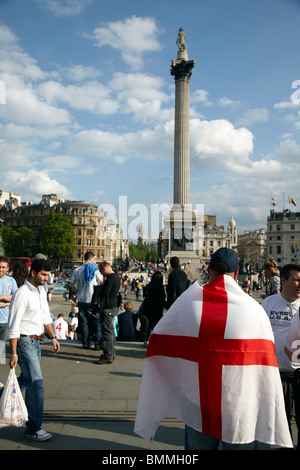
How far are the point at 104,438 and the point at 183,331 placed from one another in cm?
229

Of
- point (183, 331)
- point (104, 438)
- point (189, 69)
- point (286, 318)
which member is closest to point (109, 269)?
point (104, 438)

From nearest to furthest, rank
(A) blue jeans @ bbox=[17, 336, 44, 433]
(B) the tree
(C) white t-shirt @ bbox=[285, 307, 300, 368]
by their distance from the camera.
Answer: (C) white t-shirt @ bbox=[285, 307, 300, 368]
(A) blue jeans @ bbox=[17, 336, 44, 433]
(B) the tree

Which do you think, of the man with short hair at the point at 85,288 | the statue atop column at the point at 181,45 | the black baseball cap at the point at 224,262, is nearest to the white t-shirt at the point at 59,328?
the man with short hair at the point at 85,288

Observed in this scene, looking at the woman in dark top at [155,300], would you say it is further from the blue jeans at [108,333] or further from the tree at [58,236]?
the tree at [58,236]

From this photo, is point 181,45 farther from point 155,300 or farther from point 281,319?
point 281,319

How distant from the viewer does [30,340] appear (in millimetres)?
4305

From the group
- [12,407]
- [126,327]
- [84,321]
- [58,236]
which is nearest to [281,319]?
[12,407]

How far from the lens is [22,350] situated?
13.9 ft

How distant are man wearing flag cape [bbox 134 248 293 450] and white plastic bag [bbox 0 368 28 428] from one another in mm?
A: 1830

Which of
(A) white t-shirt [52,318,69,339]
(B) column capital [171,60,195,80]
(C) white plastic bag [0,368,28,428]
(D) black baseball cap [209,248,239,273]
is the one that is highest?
(B) column capital [171,60,195,80]

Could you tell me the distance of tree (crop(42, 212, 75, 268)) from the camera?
7369 cm

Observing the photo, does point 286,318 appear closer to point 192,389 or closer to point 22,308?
point 192,389

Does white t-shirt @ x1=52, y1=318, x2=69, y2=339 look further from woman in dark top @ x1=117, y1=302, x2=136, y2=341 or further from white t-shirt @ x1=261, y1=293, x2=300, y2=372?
white t-shirt @ x1=261, y1=293, x2=300, y2=372

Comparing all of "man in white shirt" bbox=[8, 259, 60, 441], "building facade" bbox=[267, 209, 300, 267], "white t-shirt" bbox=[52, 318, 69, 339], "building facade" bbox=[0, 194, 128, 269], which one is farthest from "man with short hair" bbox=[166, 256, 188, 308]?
"building facade" bbox=[267, 209, 300, 267]
